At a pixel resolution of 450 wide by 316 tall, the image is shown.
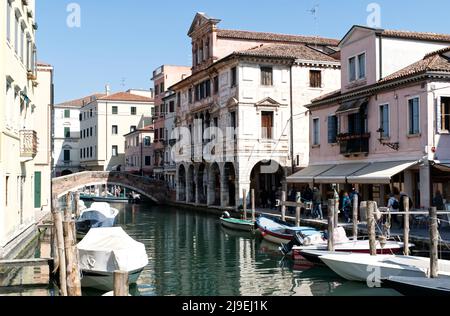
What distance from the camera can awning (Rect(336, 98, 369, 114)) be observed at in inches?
952

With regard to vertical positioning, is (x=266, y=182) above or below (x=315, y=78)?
below

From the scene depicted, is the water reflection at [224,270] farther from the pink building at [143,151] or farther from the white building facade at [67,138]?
the white building facade at [67,138]

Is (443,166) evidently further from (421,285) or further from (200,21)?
(200,21)

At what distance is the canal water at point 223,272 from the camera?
13.9 m

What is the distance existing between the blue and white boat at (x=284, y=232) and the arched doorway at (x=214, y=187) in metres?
14.5

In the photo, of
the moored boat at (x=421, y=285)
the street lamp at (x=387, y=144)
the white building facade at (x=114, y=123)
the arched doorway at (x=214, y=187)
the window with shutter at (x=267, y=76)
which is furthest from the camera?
the white building facade at (x=114, y=123)

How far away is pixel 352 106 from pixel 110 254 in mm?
14173

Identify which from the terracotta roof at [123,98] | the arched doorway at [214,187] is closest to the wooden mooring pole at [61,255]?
the arched doorway at [214,187]

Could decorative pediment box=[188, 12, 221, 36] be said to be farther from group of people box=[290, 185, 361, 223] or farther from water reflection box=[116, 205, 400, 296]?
water reflection box=[116, 205, 400, 296]

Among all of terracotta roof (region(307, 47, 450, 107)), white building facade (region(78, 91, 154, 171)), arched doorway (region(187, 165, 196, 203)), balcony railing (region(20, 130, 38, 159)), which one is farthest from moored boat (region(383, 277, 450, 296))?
white building facade (region(78, 91, 154, 171))

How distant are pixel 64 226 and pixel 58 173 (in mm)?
65302

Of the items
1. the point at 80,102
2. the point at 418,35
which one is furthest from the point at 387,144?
the point at 80,102

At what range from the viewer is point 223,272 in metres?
16.6

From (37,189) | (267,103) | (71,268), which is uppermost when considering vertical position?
(267,103)
